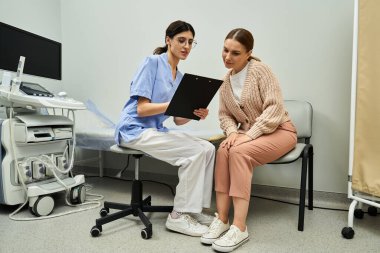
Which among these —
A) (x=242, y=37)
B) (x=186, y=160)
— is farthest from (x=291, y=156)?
(x=242, y=37)

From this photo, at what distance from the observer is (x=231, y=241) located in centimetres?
122

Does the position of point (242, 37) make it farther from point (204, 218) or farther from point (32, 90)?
point (32, 90)

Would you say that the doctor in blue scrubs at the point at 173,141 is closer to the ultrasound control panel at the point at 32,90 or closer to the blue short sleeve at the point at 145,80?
the blue short sleeve at the point at 145,80

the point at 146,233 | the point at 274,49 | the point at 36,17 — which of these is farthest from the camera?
the point at 36,17

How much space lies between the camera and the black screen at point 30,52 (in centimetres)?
169

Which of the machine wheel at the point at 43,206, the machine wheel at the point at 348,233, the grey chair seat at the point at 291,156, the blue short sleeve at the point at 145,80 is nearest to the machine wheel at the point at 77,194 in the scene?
the machine wheel at the point at 43,206

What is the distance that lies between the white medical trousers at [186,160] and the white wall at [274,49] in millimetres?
778

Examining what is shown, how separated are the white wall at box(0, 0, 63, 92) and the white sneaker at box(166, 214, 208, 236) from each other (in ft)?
5.52

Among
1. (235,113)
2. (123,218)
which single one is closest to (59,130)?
(123,218)

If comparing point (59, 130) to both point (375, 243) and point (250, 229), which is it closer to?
point (250, 229)

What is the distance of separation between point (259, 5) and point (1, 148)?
1837 millimetres

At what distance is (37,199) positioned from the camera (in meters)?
1.58

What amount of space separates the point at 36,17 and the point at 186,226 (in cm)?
226

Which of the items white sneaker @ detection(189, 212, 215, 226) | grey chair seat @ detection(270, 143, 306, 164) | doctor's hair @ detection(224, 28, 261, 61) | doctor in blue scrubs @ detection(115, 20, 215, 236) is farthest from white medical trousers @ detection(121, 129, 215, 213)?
doctor's hair @ detection(224, 28, 261, 61)
